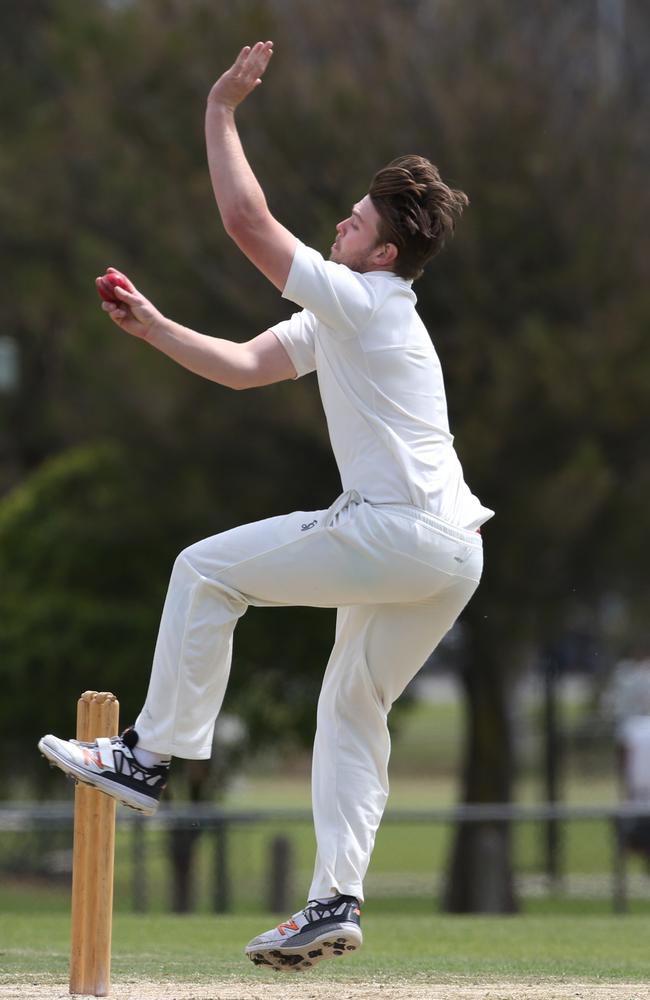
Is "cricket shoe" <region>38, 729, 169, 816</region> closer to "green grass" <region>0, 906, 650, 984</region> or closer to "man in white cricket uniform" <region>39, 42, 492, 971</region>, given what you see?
"man in white cricket uniform" <region>39, 42, 492, 971</region>

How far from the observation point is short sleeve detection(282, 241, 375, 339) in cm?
467

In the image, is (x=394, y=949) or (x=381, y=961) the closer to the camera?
(x=381, y=961)

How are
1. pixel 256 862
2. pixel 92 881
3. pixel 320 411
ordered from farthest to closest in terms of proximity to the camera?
pixel 256 862 < pixel 320 411 < pixel 92 881

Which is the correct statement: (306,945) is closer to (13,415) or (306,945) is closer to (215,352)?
(215,352)

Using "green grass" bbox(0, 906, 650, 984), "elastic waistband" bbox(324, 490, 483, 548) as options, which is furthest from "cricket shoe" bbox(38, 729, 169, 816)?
"green grass" bbox(0, 906, 650, 984)

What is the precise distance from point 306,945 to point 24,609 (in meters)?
11.9

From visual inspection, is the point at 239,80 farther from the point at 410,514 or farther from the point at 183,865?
the point at 183,865

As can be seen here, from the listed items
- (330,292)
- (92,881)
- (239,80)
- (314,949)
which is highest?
(239,80)

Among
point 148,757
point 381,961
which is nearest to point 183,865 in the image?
point 381,961

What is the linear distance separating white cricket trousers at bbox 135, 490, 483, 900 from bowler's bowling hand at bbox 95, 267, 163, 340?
0.69 meters

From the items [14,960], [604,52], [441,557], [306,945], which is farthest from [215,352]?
[604,52]

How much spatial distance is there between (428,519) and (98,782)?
125 centimetres

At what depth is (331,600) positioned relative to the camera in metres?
4.88

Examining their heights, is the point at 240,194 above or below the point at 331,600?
above
